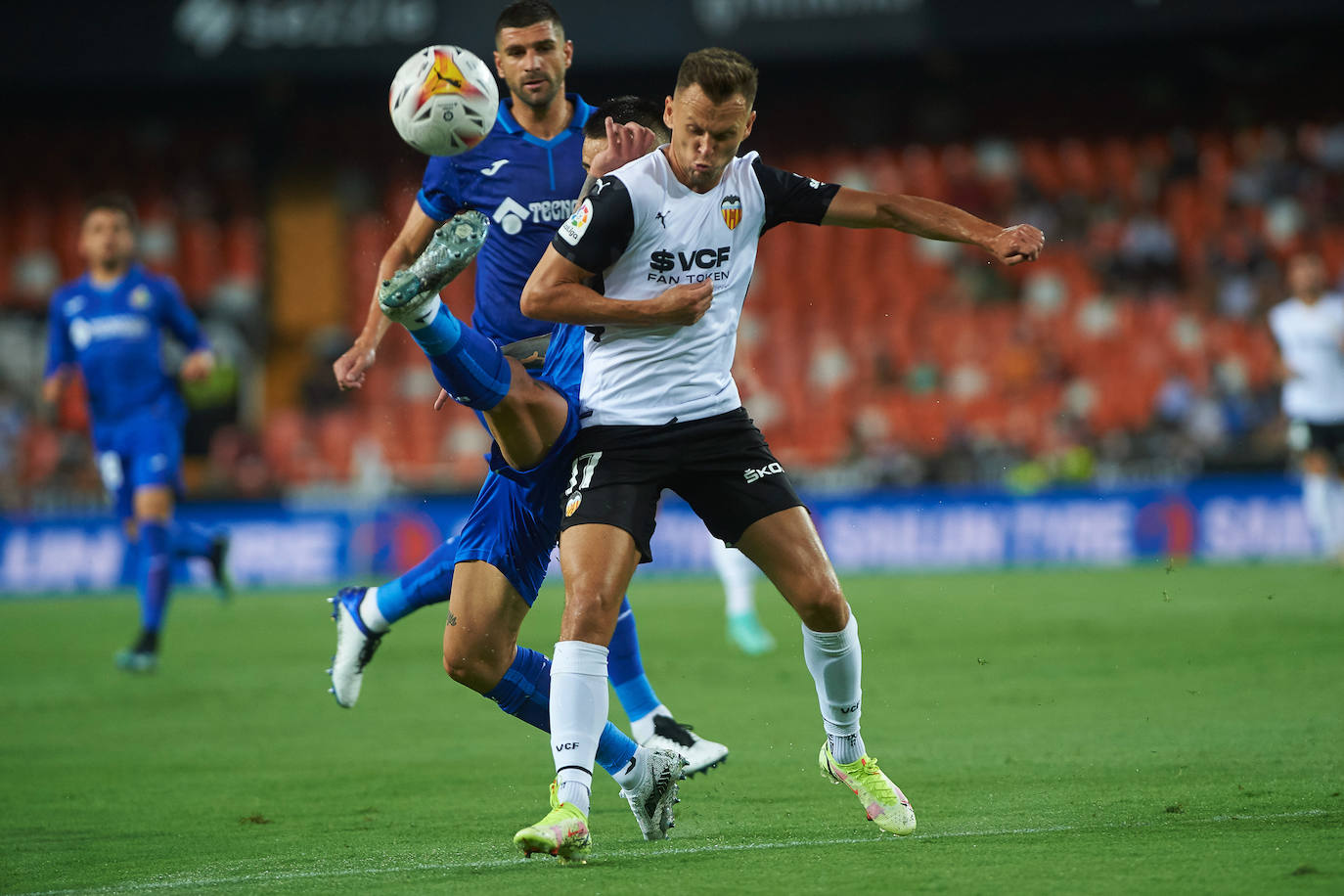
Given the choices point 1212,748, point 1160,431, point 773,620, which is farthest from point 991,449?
point 1212,748

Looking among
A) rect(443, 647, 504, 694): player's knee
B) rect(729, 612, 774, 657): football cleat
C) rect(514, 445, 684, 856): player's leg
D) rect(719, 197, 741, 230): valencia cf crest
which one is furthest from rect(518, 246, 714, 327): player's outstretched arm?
rect(729, 612, 774, 657): football cleat

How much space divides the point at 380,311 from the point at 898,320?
619 inches

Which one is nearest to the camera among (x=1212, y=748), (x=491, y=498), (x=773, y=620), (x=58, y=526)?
(x=491, y=498)

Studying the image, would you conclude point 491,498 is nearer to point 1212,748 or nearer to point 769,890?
point 769,890

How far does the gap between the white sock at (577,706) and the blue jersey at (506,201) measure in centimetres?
148

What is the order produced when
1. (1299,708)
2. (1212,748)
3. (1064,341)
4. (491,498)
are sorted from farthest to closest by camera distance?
(1064,341)
(1299,708)
(1212,748)
(491,498)

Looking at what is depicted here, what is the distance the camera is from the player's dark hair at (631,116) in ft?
17.1

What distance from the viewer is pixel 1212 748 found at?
5879 mm

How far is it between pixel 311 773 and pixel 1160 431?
41.4ft

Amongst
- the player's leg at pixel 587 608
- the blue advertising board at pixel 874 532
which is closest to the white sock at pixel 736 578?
the player's leg at pixel 587 608

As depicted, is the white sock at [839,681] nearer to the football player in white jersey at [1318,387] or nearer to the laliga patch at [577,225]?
the laliga patch at [577,225]

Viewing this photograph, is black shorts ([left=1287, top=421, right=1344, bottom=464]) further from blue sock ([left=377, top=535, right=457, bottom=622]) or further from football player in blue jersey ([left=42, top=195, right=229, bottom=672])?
blue sock ([left=377, top=535, right=457, bottom=622])

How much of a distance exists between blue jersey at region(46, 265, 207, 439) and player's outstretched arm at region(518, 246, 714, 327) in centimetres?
613

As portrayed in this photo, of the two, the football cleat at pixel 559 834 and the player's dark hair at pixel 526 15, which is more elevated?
the player's dark hair at pixel 526 15
